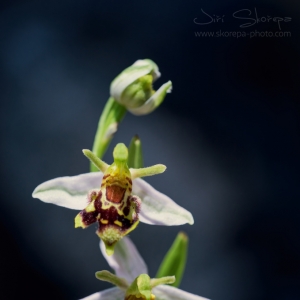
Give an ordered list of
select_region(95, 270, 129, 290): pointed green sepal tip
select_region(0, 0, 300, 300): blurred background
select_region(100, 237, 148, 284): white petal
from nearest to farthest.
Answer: select_region(95, 270, 129, 290): pointed green sepal tip, select_region(100, 237, 148, 284): white petal, select_region(0, 0, 300, 300): blurred background

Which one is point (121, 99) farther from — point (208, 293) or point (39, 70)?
point (39, 70)

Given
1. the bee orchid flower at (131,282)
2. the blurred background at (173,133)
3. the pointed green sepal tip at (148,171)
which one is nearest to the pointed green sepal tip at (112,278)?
the bee orchid flower at (131,282)

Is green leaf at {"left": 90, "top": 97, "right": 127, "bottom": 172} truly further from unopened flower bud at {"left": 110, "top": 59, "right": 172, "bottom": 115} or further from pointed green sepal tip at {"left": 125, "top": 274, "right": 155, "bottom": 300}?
pointed green sepal tip at {"left": 125, "top": 274, "right": 155, "bottom": 300}

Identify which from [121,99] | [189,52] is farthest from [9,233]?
[121,99]

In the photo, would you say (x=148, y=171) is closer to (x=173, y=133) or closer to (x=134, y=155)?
(x=134, y=155)

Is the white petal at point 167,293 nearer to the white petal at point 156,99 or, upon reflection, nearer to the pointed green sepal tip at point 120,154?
the pointed green sepal tip at point 120,154

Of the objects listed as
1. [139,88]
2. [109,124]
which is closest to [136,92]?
[139,88]

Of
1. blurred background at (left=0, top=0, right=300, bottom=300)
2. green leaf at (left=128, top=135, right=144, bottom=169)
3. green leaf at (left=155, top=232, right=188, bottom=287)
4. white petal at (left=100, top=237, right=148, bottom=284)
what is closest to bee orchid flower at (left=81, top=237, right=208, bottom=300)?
white petal at (left=100, top=237, right=148, bottom=284)
